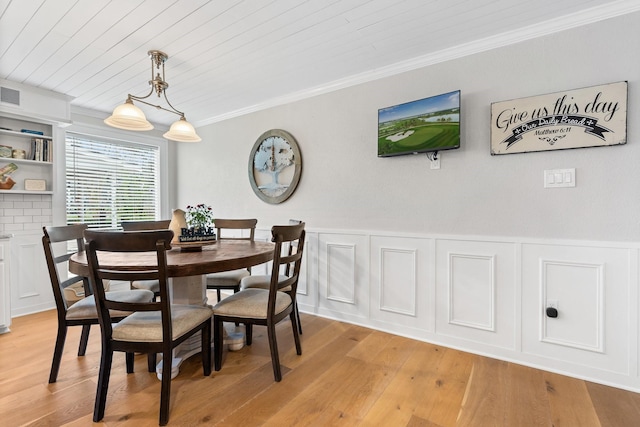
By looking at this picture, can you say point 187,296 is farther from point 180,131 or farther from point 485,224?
point 485,224

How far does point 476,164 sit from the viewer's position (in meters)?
2.33

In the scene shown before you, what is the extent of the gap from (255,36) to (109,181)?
3098 millimetres

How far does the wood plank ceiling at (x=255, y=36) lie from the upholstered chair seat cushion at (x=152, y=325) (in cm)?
191

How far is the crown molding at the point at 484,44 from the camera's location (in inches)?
74.1

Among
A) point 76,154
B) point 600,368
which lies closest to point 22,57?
point 76,154

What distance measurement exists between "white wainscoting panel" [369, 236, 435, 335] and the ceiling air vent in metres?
3.87

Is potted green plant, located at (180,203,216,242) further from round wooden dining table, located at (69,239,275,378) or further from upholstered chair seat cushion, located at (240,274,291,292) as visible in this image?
upholstered chair seat cushion, located at (240,274,291,292)

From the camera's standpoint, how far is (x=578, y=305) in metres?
2.00

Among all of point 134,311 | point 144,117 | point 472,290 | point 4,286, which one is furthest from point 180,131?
point 472,290

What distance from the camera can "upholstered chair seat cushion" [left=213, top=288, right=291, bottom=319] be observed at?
196 centimetres

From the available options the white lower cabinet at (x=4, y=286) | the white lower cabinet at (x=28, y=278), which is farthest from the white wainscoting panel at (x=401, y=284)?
the white lower cabinet at (x=28, y=278)

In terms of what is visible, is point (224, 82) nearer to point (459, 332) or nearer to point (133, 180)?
point (133, 180)

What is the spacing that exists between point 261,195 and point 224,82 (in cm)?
130

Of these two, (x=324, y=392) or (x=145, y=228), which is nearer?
(x=324, y=392)
